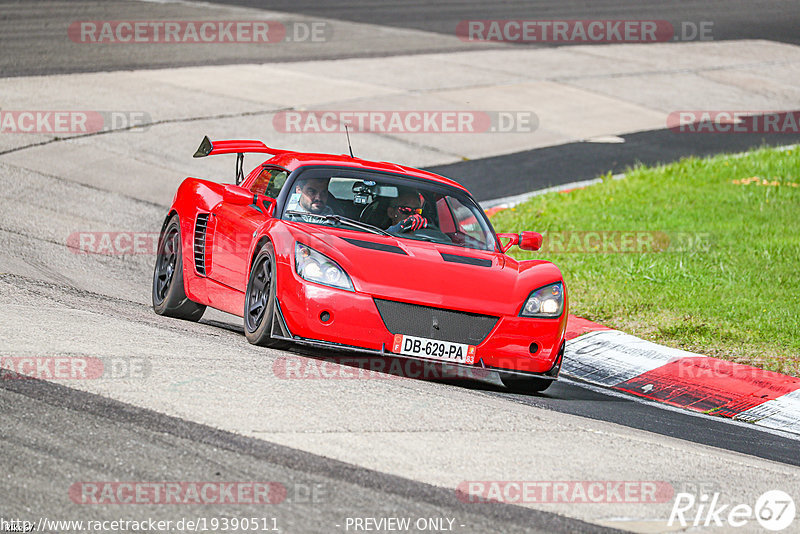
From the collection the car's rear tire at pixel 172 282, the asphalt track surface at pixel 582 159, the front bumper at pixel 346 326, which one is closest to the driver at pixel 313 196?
the front bumper at pixel 346 326

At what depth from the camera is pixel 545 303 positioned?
752cm

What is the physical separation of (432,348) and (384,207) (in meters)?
1.57

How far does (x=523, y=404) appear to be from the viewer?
7184 mm

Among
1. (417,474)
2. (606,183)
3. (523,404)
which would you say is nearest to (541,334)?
(523,404)

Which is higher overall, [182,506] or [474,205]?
[474,205]

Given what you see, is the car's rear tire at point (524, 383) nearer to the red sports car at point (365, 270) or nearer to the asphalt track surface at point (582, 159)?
the red sports car at point (365, 270)

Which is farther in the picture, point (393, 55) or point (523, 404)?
point (393, 55)

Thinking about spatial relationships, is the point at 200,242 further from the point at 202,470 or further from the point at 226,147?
the point at 202,470

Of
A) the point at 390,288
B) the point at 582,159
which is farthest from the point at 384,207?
the point at 582,159

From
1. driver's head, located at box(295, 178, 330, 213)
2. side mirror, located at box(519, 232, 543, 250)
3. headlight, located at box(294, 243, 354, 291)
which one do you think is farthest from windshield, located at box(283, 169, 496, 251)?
headlight, located at box(294, 243, 354, 291)

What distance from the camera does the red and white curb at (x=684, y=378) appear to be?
26.6 feet

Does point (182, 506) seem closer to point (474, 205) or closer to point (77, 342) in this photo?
point (77, 342)

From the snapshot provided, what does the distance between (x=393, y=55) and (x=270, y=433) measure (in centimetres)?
2091

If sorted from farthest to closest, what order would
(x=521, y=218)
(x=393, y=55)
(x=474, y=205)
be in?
(x=393, y=55)
(x=521, y=218)
(x=474, y=205)
